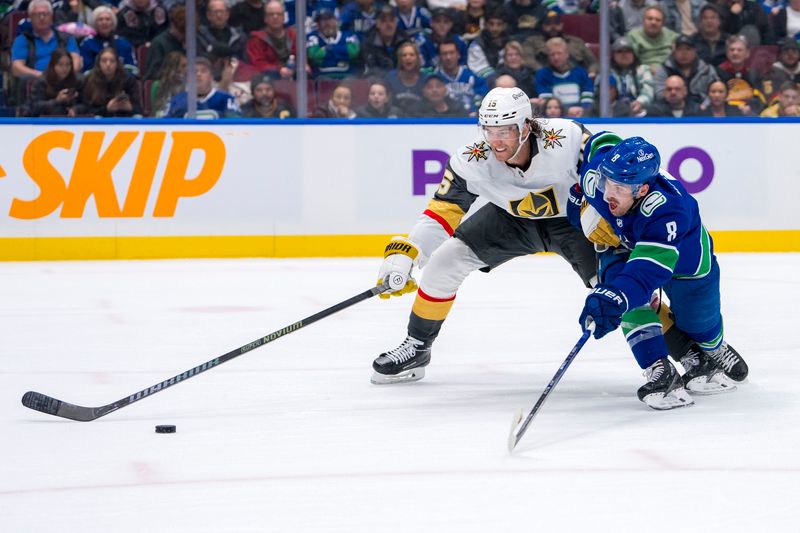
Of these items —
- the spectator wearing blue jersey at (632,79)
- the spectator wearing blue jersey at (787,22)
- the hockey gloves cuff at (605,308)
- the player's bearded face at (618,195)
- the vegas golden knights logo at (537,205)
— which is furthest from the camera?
the spectator wearing blue jersey at (787,22)

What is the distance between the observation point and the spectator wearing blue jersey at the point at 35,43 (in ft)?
24.7

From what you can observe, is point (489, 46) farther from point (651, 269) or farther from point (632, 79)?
point (651, 269)

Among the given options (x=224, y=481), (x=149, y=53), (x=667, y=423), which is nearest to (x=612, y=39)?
(x=149, y=53)

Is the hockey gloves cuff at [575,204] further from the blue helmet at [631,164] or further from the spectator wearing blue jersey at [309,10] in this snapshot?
the spectator wearing blue jersey at [309,10]

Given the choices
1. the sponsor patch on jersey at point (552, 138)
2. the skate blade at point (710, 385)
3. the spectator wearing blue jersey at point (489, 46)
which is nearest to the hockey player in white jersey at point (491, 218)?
the sponsor patch on jersey at point (552, 138)

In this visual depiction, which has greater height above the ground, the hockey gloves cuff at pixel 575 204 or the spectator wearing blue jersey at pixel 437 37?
the spectator wearing blue jersey at pixel 437 37

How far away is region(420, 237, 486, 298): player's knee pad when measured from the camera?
3758 millimetres

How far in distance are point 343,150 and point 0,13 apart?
89.0 inches

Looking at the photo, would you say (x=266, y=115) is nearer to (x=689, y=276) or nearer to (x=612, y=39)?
(x=612, y=39)

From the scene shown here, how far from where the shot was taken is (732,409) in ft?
10.6

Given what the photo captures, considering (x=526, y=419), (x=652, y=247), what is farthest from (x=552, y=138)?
(x=526, y=419)

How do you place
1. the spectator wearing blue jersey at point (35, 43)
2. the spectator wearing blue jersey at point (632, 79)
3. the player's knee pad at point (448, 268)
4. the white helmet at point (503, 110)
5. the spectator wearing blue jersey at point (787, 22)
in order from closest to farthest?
the white helmet at point (503, 110)
the player's knee pad at point (448, 268)
the spectator wearing blue jersey at point (35, 43)
the spectator wearing blue jersey at point (632, 79)
the spectator wearing blue jersey at point (787, 22)

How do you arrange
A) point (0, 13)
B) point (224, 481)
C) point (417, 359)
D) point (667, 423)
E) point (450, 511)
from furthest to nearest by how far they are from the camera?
1. point (0, 13)
2. point (417, 359)
3. point (667, 423)
4. point (224, 481)
5. point (450, 511)

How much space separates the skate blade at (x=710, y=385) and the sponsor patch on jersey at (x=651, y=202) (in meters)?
0.60
